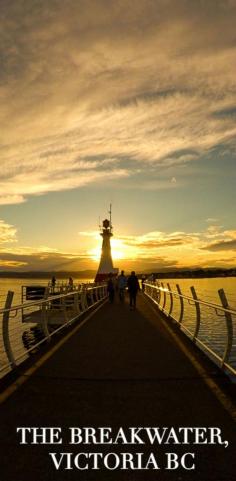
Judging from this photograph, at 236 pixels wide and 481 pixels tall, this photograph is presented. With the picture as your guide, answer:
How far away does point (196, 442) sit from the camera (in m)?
5.30

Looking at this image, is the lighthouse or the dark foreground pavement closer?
the dark foreground pavement

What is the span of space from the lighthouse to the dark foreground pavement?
163ft

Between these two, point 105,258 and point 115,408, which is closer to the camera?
point 115,408

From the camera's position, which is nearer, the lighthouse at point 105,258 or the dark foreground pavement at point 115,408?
the dark foreground pavement at point 115,408

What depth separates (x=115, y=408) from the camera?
21.3ft

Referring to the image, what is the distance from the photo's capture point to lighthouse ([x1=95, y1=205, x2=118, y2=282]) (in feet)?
201

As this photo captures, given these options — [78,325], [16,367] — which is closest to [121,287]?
[78,325]

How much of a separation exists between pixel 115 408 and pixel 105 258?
57163mm

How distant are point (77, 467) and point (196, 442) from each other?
1.38 m

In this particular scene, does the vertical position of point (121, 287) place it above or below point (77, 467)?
above

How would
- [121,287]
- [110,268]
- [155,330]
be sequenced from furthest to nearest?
[110,268], [121,287], [155,330]

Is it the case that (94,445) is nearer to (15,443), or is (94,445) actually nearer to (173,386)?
(15,443)

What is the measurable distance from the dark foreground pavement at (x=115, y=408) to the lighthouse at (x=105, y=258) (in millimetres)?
→ 49559

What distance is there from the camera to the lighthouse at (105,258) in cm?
6141
